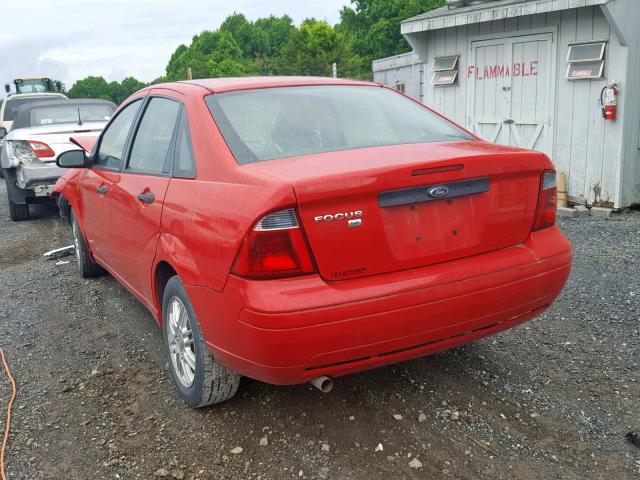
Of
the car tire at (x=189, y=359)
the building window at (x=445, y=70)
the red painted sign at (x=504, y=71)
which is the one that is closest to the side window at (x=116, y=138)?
the car tire at (x=189, y=359)

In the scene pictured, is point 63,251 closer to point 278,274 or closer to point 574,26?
point 278,274

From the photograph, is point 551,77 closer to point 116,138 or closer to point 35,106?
point 116,138

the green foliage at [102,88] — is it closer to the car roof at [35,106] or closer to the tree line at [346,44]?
the tree line at [346,44]

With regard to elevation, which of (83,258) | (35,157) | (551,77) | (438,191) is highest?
(551,77)

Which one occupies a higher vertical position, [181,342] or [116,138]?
[116,138]

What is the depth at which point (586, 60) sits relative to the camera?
8438 mm

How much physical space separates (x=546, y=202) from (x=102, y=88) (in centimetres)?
11705

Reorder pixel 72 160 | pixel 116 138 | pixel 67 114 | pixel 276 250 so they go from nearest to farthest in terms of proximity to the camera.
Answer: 1. pixel 276 250
2. pixel 116 138
3. pixel 72 160
4. pixel 67 114

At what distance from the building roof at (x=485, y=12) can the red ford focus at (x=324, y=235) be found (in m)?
5.54

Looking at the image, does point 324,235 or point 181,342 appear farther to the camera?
point 181,342

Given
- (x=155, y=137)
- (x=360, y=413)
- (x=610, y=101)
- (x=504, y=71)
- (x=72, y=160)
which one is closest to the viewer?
(x=360, y=413)

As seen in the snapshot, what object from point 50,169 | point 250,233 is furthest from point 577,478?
point 50,169

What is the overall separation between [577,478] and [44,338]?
357 cm

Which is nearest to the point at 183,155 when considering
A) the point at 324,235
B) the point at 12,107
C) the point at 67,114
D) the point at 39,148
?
the point at 324,235
